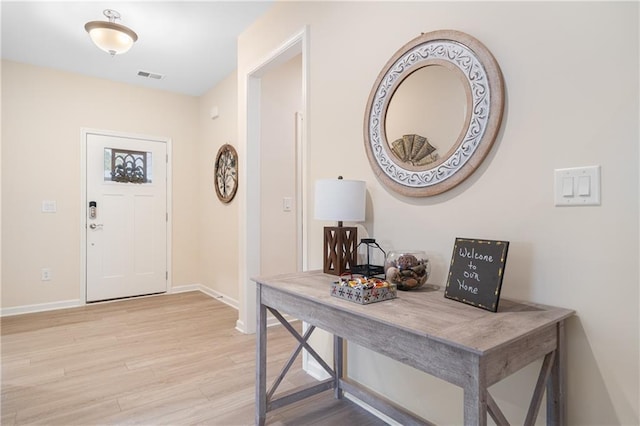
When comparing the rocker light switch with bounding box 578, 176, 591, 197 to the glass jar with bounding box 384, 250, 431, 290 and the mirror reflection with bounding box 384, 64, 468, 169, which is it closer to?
the mirror reflection with bounding box 384, 64, 468, 169

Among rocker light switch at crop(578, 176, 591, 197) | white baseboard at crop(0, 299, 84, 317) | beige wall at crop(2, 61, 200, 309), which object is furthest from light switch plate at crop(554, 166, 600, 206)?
white baseboard at crop(0, 299, 84, 317)

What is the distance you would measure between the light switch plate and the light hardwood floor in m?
1.42

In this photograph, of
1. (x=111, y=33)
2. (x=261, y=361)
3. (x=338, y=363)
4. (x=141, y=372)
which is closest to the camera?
(x=261, y=361)

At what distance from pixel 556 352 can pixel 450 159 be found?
0.80 meters

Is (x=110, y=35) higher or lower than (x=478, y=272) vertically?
higher

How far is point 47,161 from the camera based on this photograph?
154 inches

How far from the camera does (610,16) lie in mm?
1119

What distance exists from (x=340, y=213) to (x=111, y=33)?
2.40 m

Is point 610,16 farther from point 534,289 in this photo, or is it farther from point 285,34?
point 285,34

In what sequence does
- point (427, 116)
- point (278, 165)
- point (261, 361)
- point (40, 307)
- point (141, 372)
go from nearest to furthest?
point (427, 116)
point (261, 361)
point (141, 372)
point (278, 165)
point (40, 307)

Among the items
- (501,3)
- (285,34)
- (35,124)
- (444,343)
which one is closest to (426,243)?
(444,343)

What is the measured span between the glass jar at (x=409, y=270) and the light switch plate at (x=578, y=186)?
53 cm

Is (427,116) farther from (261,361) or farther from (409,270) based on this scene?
(261,361)

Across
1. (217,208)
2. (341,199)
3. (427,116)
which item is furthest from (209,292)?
(427,116)
